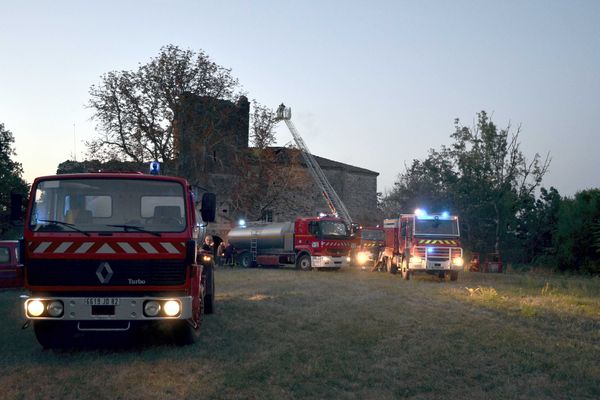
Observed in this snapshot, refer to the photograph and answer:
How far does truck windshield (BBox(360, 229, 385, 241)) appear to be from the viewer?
3438cm

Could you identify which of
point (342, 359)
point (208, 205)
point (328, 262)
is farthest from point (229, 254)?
point (342, 359)

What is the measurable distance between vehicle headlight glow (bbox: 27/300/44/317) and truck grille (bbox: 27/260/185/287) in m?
0.25

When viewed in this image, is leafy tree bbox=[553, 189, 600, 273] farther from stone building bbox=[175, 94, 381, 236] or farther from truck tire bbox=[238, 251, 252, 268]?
stone building bbox=[175, 94, 381, 236]

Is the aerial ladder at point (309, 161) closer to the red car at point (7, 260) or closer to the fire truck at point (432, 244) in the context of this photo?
the fire truck at point (432, 244)

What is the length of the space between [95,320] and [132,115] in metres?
29.0

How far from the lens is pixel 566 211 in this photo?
1341 inches

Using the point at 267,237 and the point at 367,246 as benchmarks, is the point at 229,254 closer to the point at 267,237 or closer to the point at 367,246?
the point at 267,237

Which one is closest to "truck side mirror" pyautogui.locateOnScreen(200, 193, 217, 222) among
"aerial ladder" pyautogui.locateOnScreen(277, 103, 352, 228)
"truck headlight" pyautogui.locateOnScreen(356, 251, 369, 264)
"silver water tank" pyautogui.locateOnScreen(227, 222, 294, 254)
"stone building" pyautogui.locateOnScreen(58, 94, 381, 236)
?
"stone building" pyautogui.locateOnScreen(58, 94, 381, 236)

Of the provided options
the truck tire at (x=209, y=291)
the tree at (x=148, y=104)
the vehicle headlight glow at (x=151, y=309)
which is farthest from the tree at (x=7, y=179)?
the vehicle headlight glow at (x=151, y=309)

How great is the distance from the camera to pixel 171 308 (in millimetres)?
8500

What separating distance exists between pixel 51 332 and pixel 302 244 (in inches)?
925

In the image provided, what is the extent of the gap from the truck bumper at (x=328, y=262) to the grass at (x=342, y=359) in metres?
16.6

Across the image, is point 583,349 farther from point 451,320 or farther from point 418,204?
point 418,204

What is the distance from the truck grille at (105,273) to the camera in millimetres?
8375
